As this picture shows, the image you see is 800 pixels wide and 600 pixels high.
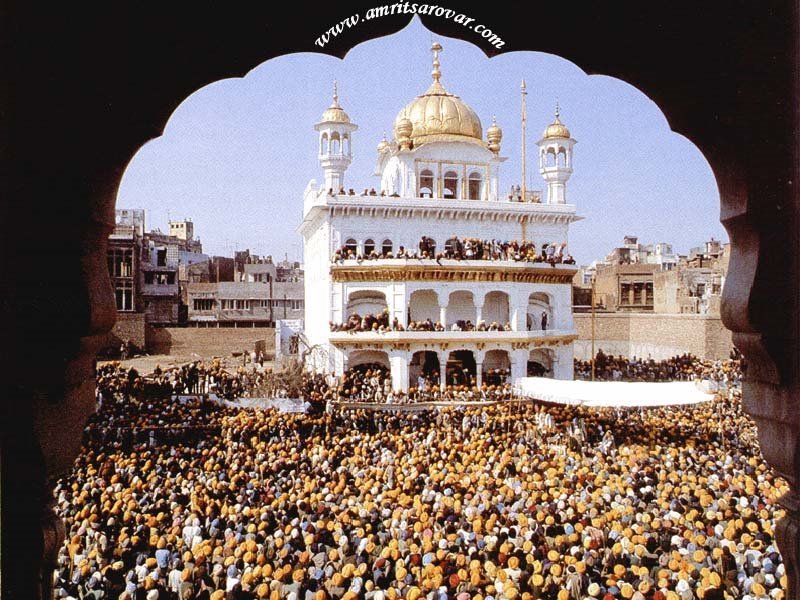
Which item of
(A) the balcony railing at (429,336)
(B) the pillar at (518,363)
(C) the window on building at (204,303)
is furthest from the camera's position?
(C) the window on building at (204,303)

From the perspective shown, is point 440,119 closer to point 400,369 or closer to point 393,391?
point 400,369

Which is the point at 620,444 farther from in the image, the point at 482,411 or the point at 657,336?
the point at 657,336

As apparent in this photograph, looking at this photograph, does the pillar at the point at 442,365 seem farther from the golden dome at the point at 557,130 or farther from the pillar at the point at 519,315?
the golden dome at the point at 557,130

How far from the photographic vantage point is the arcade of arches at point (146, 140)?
242 cm

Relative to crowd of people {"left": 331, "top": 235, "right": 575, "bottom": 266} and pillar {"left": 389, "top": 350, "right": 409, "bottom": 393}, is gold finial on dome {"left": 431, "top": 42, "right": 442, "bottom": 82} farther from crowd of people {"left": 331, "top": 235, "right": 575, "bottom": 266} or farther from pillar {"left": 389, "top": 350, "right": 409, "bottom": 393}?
pillar {"left": 389, "top": 350, "right": 409, "bottom": 393}

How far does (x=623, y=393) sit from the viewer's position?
19812 mm

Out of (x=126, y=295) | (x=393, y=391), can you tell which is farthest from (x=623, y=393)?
(x=126, y=295)

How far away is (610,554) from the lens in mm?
9195

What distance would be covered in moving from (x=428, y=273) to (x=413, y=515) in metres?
16.8

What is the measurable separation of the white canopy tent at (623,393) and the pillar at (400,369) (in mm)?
6303

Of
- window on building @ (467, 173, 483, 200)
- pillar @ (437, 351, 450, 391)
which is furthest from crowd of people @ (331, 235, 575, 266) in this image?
pillar @ (437, 351, 450, 391)

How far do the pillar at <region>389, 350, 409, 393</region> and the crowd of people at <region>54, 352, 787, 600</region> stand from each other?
330 inches

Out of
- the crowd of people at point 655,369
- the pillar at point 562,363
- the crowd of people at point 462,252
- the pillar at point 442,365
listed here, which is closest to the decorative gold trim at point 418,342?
the pillar at point 442,365

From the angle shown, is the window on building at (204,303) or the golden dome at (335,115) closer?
the golden dome at (335,115)
